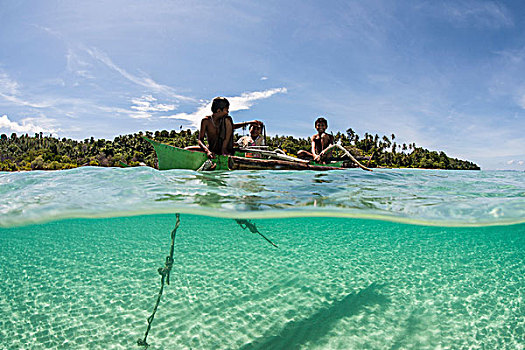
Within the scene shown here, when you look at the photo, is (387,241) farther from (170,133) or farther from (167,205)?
(170,133)

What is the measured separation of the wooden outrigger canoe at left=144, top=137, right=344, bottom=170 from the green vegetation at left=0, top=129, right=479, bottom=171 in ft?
203

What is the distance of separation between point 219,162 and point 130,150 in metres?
89.7

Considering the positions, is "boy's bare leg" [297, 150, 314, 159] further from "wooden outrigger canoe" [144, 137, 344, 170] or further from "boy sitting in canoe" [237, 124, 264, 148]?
"wooden outrigger canoe" [144, 137, 344, 170]

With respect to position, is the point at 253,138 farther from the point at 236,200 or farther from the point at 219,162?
the point at 236,200

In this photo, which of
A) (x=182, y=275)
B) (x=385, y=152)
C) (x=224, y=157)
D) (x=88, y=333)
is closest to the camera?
(x=88, y=333)

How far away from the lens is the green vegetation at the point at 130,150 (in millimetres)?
76812

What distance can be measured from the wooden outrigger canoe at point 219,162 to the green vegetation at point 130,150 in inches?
2435

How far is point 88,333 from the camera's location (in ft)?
17.0

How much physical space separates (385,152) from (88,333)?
95.6 metres

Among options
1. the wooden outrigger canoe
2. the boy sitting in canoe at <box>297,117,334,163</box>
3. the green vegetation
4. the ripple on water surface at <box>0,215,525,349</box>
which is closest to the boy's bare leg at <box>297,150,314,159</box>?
the boy sitting in canoe at <box>297,117,334,163</box>

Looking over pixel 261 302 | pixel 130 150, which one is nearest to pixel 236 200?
pixel 261 302

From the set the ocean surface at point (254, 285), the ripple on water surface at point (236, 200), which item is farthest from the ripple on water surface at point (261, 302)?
the ripple on water surface at point (236, 200)

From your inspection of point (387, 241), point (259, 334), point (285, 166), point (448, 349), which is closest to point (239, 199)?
point (285, 166)

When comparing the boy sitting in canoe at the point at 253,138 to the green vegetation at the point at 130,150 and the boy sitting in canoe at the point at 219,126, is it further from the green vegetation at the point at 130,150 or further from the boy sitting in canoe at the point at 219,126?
the green vegetation at the point at 130,150
